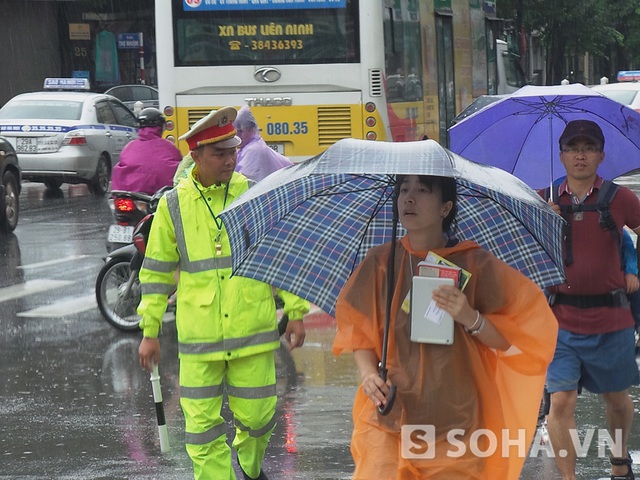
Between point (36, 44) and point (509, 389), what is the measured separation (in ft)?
120

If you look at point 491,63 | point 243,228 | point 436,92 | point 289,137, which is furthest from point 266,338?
point 491,63

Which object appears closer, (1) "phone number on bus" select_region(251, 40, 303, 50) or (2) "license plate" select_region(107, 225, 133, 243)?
(2) "license plate" select_region(107, 225, 133, 243)

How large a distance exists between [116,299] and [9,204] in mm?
6441

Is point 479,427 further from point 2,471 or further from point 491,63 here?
point 491,63

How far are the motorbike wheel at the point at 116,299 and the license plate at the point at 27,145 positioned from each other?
1041 centimetres

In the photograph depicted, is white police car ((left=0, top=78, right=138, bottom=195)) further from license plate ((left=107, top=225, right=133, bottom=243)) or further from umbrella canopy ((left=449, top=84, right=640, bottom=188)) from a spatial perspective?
umbrella canopy ((left=449, top=84, right=640, bottom=188))

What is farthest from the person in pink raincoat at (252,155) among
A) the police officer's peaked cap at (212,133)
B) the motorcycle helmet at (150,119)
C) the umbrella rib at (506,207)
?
the umbrella rib at (506,207)

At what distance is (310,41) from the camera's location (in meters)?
14.9

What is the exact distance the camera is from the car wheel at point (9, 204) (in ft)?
53.0

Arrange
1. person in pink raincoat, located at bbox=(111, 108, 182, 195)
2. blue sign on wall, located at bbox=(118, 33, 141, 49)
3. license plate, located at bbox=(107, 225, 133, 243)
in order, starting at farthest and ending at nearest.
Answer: blue sign on wall, located at bbox=(118, 33, 141, 49)
license plate, located at bbox=(107, 225, 133, 243)
person in pink raincoat, located at bbox=(111, 108, 182, 195)

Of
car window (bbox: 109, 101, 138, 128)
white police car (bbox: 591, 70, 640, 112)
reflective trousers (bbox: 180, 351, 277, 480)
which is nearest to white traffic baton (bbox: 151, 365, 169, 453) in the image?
reflective trousers (bbox: 180, 351, 277, 480)

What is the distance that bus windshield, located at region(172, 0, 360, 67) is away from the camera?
14.9m

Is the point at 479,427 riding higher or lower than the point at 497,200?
lower

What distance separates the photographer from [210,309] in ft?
18.1
